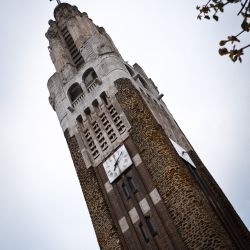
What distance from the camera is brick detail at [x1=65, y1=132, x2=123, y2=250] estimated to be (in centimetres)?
1839

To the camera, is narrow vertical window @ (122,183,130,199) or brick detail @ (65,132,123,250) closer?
brick detail @ (65,132,123,250)

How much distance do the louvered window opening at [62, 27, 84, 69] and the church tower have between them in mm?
154

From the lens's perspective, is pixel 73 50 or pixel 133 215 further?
pixel 73 50

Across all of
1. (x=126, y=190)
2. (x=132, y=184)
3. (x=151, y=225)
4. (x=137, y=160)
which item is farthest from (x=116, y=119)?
(x=151, y=225)

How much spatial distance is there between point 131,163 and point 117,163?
96cm

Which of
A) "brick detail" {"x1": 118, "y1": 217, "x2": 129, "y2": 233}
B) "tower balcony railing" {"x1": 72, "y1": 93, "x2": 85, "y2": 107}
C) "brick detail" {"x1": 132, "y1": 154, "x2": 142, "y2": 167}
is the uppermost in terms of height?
"tower balcony railing" {"x1": 72, "y1": 93, "x2": 85, "y2": 107}

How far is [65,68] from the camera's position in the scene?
2758 cm

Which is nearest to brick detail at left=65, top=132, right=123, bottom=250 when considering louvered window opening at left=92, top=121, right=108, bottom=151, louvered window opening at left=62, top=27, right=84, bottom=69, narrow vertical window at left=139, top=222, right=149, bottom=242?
narrow vertical window at left=139, top=222, right=149, bottom=242

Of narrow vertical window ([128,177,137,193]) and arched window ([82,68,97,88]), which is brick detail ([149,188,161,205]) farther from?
arched window ([82,68,97,88])

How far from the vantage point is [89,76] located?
25922mm

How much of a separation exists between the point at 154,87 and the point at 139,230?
12.6 metres

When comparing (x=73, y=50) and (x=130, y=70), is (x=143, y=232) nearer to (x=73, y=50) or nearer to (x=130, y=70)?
(x=130, y=70)

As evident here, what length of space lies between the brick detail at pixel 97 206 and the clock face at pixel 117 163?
0.80 m

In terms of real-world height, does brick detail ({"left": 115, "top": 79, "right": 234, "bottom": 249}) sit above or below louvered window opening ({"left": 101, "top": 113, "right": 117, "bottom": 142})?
below
